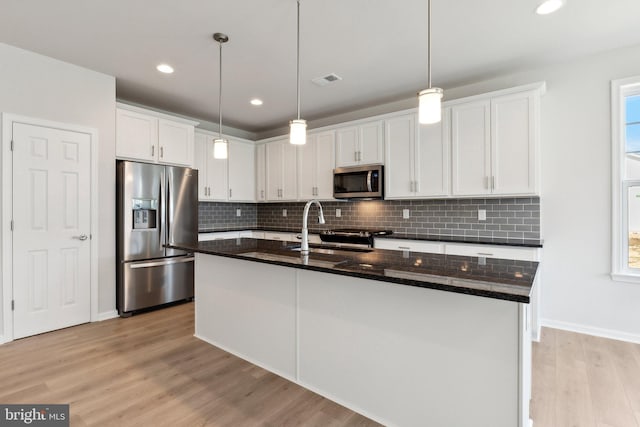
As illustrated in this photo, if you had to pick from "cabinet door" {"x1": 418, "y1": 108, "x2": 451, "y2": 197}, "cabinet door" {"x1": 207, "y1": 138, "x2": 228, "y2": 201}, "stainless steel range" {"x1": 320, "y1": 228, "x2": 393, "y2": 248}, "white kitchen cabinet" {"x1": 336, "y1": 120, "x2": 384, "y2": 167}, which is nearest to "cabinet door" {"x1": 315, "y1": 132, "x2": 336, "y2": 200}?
"white kitchen cabinet" {"x1": 336, "y1": 120, "x2": 384, "y2": 167}

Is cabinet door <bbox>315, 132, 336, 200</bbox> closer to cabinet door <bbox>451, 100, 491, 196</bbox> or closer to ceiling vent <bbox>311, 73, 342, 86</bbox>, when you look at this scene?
ceiling vent <bbox>311, 73, 342, 86</bbox>

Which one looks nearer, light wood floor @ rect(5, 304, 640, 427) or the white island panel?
the white island panel

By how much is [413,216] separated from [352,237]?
868 mm

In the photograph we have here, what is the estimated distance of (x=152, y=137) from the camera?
13.0 feet

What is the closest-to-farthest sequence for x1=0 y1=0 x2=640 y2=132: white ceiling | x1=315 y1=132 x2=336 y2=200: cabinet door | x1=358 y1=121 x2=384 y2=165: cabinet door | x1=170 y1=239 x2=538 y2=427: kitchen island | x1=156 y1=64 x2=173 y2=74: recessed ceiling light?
x1=170 y1=239 x2=538 y2=427: kitchen island < x1=0 y1=0 x2=640 y2=132: white ceiling < x1=156 y1=64 x2=173 y2=74: recessed ceiling light < x1=358 y1=121 x2=384 y2=165: cabinet door < x1=315 y1=132 x2=336 y2=200: cabinet door

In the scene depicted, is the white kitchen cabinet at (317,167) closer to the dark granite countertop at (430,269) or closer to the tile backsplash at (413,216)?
the tile backsplash at (413,216)

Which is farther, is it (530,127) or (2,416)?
(530,127)

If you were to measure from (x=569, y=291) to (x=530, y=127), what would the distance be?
1.72 meters

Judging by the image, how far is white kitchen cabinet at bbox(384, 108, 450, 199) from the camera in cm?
370

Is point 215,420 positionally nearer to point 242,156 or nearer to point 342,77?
point 342,77

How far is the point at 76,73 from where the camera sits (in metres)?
3.31

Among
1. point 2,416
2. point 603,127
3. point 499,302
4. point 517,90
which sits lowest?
point 2,416

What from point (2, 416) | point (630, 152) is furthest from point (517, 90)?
point (2, 416)

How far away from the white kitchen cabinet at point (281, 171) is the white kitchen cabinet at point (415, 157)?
1635 mm
